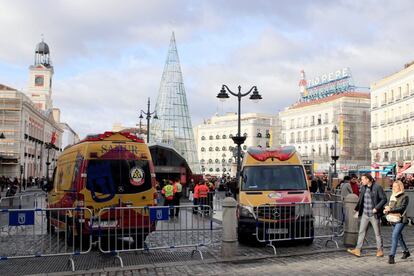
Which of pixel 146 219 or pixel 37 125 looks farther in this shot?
pixel 37 125

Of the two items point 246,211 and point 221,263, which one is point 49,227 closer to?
point 221,263

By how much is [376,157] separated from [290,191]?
207 feet

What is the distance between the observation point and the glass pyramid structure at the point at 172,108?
1842 inches

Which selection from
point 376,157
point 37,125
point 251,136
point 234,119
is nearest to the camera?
point 376,157

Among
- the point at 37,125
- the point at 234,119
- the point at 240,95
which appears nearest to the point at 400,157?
the point at 240,95

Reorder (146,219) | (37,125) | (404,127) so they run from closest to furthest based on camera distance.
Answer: (146,219), (404,127), (37,125)

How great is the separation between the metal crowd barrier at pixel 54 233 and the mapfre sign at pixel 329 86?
84637 millimetres

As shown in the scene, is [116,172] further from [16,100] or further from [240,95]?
[16,100]

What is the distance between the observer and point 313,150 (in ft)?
288

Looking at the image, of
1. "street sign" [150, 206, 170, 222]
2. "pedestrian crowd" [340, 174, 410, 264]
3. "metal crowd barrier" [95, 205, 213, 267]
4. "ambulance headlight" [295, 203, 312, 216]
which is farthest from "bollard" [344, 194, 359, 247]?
"street sign" [150, 206, 170, 222]

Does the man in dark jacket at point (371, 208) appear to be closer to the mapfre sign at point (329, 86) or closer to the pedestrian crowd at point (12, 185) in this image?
the pedestrian crowd at point (12, 185)

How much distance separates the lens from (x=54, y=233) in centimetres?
1079

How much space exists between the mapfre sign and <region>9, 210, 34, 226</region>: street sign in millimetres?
86109

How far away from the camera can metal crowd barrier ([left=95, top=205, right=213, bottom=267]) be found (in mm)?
10422
